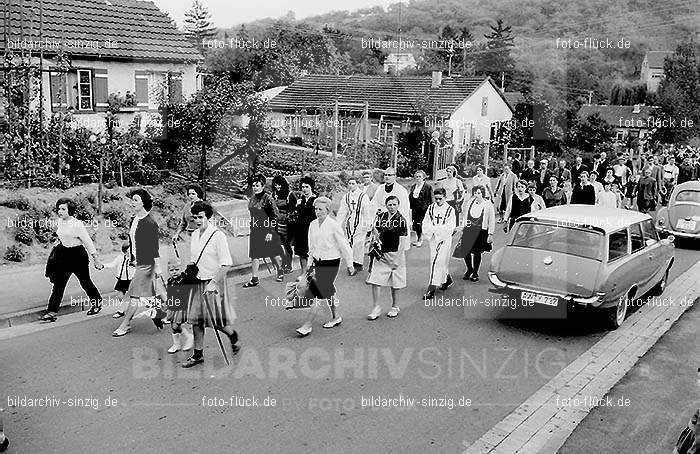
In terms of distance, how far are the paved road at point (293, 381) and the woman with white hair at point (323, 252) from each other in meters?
0.49

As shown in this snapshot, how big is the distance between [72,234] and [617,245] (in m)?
6.91

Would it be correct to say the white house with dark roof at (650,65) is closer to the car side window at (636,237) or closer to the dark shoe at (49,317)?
the car side window at (636,237)

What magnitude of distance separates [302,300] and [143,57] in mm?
15403

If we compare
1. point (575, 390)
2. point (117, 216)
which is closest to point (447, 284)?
point (575, 390)

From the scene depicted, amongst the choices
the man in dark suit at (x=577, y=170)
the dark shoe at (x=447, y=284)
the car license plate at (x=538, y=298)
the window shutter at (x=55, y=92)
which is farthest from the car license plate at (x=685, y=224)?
the window shutter at (x=55, y=92)

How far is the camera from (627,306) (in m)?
10.1

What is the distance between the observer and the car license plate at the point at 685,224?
15.4 m

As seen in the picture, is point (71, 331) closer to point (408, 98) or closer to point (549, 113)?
point (549, 113)

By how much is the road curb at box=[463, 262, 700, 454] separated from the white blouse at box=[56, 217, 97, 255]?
518 cm

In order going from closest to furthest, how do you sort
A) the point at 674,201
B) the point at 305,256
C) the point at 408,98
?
the point at 305,256, the point at 674,201, the point at 408,98

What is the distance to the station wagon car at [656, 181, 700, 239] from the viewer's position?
50.6 feet

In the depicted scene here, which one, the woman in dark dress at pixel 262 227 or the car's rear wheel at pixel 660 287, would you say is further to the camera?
the car's rear wheel at pixel 660 287

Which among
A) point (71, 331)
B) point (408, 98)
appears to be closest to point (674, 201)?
point (71, 331)

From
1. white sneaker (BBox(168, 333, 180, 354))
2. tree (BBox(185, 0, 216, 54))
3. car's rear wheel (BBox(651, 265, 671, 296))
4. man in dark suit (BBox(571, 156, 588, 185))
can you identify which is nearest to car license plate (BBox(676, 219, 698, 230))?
man in dark suit (BBox(571, 156, 588, 185))
